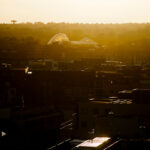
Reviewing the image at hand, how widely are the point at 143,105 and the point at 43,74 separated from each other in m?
7.99

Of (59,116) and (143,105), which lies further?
(59,116)

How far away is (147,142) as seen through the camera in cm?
898

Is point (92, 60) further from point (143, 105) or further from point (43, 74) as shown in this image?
point (143, 105)

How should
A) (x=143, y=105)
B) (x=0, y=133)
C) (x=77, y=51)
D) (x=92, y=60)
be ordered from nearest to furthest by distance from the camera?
1. (x=0, y=133)
2. (x=143, y=105)
3. (x=92, y=60)
4. (x=77, y=51)

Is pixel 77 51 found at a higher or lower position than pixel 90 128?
higher

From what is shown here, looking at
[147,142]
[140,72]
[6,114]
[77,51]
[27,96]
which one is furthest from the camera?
[77,51]

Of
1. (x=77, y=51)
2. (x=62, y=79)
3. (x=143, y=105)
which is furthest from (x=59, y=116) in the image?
(x=77, y=51)

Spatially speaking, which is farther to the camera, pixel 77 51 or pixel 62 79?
pixel 77 51

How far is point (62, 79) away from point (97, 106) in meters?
6.60

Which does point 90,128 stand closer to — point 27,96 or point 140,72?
point 27,96

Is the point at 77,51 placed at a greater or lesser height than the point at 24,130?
greater

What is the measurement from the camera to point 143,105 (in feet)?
44.4

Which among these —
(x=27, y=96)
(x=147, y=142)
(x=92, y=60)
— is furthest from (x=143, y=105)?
(x=92, y=60)

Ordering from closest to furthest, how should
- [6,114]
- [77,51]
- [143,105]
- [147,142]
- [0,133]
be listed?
[147,142] → [0,133] → [143,105] → [6,114] → [77,51]
